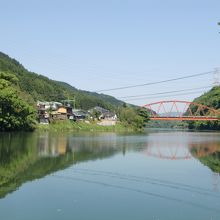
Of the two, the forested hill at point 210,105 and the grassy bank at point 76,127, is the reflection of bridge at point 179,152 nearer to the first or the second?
the grassy bank at point 76,127

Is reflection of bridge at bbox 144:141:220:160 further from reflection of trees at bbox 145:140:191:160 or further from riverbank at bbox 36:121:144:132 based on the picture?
riverbank at bbox 36:121:144:132

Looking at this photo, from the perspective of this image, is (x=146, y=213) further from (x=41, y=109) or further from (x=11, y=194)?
(x=41, y=109)

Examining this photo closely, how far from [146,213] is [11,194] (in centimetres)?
453

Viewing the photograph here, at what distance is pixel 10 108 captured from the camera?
49.9 m

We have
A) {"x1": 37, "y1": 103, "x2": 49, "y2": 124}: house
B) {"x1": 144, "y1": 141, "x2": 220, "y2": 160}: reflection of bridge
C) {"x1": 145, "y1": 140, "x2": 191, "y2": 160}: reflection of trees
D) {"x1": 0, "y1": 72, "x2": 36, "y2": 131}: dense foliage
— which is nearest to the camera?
{"x1": 145, "y1": 140, "x2": 191, "y2": 160}: reflection of trees

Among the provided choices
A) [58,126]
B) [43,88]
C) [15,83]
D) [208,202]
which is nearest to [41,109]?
[58,126]

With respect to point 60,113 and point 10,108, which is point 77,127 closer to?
point 60,113

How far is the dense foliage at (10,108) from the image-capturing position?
48084 mm

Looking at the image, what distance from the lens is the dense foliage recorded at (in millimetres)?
48084

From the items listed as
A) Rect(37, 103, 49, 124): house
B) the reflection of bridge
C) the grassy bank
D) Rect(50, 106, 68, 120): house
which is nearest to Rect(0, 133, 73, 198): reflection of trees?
the reflection of bridge

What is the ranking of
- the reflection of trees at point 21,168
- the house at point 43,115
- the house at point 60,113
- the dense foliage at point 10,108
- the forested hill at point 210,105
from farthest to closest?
1. the forested hill at point 210,105
2. the house at point 60,113
3. the house at point 43,115
4. the dense foliage at point 10,108
5. the reflection of trees at point 21,168

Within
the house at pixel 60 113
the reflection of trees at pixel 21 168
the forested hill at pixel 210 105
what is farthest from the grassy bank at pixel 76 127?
the reflection of trees at pixel 21 168

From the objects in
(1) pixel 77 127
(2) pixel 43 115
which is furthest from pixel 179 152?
(2) pixel 43 115

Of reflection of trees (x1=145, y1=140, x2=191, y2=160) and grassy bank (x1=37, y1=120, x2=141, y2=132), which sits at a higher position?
grassy bank (x1=37, y1=120, x2=141, y2=132)
